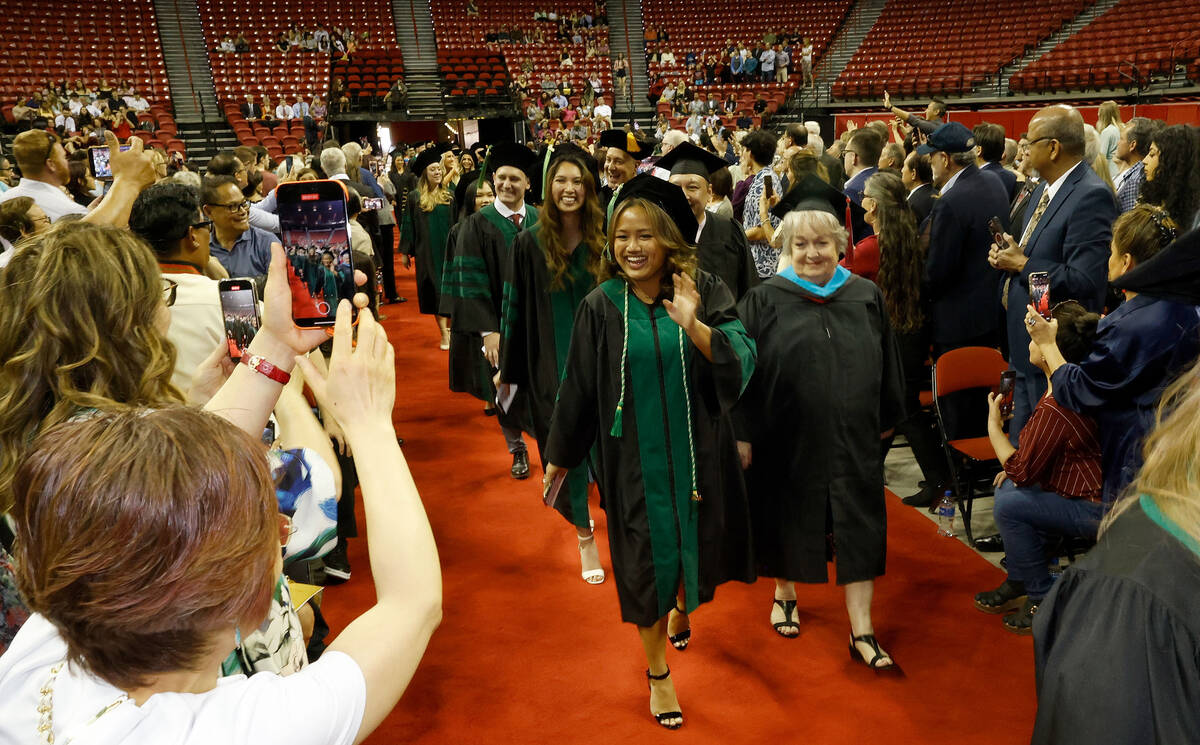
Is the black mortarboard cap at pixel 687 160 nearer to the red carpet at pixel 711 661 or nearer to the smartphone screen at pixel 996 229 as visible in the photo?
the smartphone screen at pixel 996 229

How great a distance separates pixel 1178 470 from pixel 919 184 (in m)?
4.75

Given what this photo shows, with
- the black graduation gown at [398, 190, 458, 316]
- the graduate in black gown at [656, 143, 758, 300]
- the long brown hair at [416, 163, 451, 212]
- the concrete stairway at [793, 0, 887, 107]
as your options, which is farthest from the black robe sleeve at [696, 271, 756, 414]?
the concrete stairway at [793, 0, 887, 107]

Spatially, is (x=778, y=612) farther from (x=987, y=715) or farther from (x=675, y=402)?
(x=675, y=402)

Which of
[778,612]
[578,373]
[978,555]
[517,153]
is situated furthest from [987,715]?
[517,153]

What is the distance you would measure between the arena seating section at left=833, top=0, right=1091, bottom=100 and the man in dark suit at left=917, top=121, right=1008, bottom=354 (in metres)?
16.7

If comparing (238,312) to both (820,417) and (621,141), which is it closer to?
(820,417)

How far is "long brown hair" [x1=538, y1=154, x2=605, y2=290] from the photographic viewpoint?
12.9ft

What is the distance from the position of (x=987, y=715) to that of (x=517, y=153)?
3489mm

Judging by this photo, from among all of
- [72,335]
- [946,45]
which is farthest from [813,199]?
[946,45]

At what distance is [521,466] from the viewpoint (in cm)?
532

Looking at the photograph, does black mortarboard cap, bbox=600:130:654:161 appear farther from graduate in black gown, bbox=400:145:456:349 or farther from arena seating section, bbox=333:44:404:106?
arena seating section, bbox=333:44:404:106

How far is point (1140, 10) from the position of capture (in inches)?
754

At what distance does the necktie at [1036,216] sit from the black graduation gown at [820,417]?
4.91 ft

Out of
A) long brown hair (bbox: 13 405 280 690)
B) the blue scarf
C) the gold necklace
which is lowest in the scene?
the gold necklace
